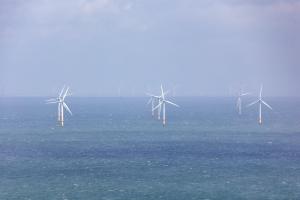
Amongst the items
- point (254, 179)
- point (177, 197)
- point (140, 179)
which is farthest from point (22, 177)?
point (254, 179)

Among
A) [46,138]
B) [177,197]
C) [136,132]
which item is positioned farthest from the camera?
[136,132]

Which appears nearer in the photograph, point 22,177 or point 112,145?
point 22,177

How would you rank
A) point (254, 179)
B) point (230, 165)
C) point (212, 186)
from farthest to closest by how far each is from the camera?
1. point (230, 165)
2. point (254, 179)
3. point (212, 186)

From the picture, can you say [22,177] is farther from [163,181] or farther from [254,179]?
[254,179]

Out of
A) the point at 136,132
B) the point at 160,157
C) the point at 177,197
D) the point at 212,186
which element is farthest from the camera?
the point at 136,132

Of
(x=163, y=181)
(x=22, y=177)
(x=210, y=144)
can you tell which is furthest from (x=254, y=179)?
(x=210, y=144)

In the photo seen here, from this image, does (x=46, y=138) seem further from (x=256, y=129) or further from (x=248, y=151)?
(x=256, y=129)

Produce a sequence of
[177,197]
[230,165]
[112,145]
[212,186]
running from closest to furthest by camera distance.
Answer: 1. [177,197]
2. [212,186]
3. [230,165]
4. [112,145]

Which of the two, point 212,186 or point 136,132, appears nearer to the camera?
point 212,186
